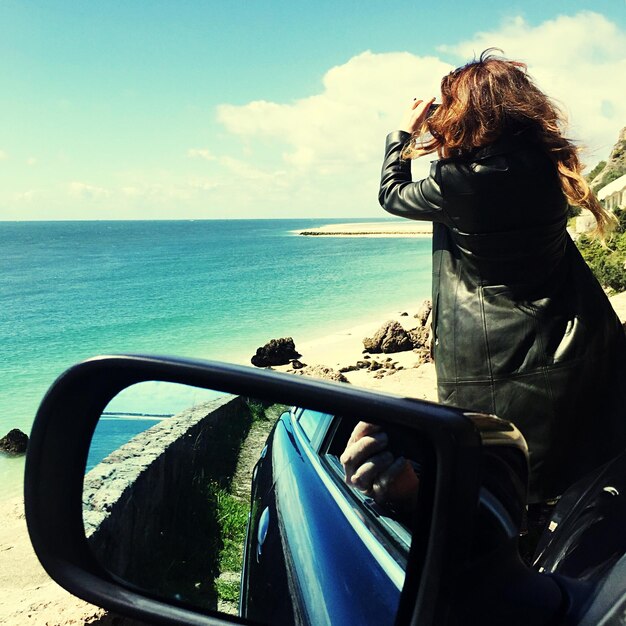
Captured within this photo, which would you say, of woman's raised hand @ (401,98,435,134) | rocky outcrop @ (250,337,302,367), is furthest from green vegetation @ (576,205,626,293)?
woman's raised hand @ (401,98,435,134)

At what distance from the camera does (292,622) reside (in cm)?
112

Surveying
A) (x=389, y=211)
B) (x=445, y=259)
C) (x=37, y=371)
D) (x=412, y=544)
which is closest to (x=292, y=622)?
(x=412, y=544)

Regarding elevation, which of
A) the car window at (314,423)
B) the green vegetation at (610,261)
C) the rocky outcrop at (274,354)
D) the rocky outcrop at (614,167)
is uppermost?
the rocky outcrop at (614,167)

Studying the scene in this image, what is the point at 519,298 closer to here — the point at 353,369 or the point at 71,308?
the point at 353,369

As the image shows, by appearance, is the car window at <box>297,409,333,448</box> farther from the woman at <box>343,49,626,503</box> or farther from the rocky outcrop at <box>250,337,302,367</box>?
the rocky outcrop at <box>250,337,302,367</box>

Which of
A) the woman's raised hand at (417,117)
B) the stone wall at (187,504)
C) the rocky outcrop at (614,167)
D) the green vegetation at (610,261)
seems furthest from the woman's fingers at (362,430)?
the rocky outcrop at (614,167)

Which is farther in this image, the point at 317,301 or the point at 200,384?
the point at 317,301

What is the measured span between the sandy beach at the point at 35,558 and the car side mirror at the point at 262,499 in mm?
1839

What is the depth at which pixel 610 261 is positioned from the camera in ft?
58.5

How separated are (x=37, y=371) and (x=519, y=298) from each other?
23981mm

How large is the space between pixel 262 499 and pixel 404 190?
1.25 metres

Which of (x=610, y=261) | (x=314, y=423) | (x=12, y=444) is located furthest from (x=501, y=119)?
(x=610, y=261)

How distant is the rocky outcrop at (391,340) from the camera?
1554cm

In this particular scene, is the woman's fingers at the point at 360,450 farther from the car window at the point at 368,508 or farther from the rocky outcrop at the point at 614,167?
the rocky outcrop at the point at 614,167
